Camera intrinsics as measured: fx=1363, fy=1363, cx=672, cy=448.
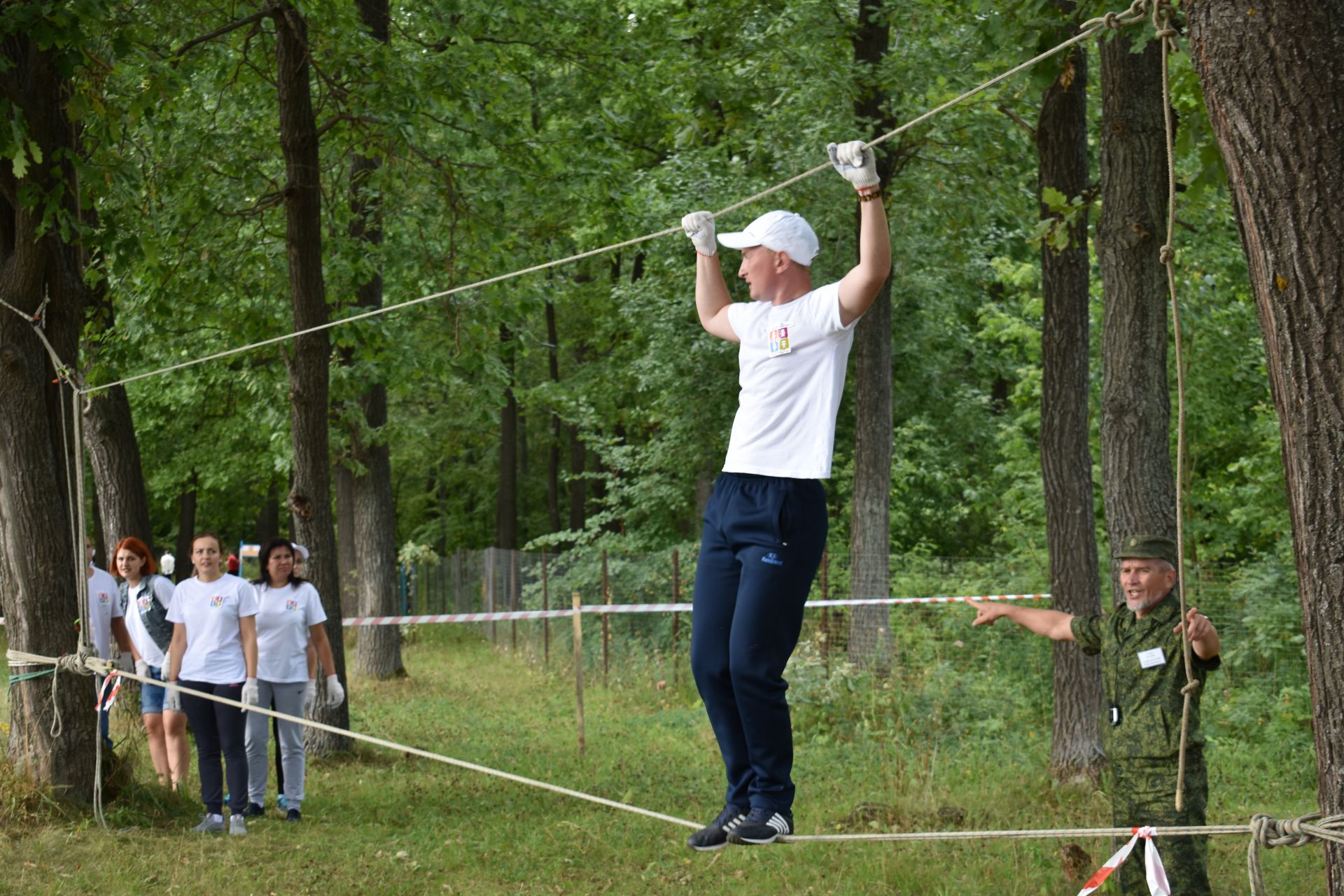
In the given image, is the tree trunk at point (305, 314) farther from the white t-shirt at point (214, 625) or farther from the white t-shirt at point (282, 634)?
the white t-shirt at point (214, 625)

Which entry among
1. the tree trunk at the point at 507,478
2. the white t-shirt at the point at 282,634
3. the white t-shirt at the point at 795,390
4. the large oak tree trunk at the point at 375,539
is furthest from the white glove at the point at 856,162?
the tree trunk at the point at 507,478

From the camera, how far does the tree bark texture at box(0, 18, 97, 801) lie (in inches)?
286

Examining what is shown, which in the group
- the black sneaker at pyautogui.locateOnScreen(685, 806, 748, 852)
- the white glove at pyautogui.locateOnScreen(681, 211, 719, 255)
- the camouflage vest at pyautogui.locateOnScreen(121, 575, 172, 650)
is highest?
the white glove at pyautogui.locateOnScreen(681, 211, 719, 255)

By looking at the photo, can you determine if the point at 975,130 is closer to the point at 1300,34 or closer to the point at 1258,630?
the point at 1258,630

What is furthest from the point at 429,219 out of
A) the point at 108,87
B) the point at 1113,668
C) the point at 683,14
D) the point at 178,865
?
the point at 1113,668

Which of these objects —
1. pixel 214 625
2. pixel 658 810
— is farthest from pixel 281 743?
pixel 658 810

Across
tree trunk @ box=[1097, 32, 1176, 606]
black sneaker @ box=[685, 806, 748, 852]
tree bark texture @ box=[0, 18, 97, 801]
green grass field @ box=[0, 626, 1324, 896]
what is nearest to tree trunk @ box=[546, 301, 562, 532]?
green grass field @ box=[0, 626, 1324, 896]

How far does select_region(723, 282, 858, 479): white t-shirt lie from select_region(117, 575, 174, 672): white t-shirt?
Result: 18.6 feet

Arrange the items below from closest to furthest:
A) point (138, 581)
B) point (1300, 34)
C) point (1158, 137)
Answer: point (1300, 34), point (1158, 137), point (138, 581)

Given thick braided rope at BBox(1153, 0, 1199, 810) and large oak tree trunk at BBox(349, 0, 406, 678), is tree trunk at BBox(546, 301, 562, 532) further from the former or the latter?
thick braided rope at BBox(1153, 0, 1199, 810)

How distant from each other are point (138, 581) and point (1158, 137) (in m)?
6.51

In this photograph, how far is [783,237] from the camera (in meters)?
4.10

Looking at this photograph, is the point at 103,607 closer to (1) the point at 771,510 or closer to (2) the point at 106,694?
(2) the point at 106,694

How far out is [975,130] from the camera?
1236cm
